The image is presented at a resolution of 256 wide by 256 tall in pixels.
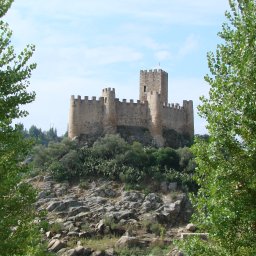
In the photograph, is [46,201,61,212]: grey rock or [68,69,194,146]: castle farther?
[68,69,194,146]: castle

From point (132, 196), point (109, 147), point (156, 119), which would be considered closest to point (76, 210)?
point (132, 196)

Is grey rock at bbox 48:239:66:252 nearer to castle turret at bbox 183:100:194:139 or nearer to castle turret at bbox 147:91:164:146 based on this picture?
castle turret at bbox 147:91:164:146

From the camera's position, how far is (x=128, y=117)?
57.2m

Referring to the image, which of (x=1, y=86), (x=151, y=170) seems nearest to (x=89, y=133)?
(x=151, y=170)

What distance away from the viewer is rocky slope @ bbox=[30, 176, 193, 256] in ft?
136

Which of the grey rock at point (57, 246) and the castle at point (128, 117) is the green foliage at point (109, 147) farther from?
the grey rock at point (57, 246)

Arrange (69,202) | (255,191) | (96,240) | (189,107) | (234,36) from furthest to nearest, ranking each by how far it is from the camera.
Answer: (189,107)
(69,202)
(96,240)
(234,36)
(255,191)

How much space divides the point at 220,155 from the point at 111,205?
35.5 metres

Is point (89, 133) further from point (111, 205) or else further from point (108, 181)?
point (111, 205)

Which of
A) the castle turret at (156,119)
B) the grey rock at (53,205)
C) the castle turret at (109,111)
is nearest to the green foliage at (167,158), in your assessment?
the castle turret at (156,119)

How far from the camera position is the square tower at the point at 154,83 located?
59719 millimetres

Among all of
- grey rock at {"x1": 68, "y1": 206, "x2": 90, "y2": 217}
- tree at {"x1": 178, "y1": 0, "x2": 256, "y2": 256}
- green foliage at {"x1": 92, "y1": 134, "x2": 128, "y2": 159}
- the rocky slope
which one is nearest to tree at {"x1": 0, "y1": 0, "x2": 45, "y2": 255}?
tree at {"x1": 178, "y1": 0, "x2": 256, "y2": 256}

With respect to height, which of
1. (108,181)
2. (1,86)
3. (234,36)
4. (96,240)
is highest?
(234,36)

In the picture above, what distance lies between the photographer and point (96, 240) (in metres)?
43.0
